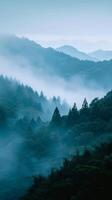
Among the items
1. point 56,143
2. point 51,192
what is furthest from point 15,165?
point 51,192

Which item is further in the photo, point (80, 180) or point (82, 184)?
point (80, 180)

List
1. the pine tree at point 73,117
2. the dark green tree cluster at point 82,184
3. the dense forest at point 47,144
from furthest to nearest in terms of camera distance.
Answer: the pine tree at point 73,117
the dense forest at point 47,144
the dark green tree cluster at point 82,184

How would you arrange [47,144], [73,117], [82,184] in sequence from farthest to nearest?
1. [73,117]
2. [47,144]
3. [82,184]

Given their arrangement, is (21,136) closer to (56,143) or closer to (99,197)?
(56,143)

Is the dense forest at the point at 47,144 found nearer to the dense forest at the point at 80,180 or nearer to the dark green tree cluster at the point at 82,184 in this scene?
the dense forest at the point at 80,180

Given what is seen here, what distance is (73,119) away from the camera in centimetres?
10944

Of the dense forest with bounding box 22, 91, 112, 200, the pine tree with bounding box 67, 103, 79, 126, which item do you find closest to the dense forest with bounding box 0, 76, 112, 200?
the pine tree with bounding box 67, 103, 79, 126

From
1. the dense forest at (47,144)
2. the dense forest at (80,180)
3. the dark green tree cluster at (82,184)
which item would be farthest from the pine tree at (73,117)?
the dark green tree cluster at (82,184)

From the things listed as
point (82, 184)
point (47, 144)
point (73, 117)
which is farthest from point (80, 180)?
point (73, 117)

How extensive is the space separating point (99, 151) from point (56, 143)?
45852mm

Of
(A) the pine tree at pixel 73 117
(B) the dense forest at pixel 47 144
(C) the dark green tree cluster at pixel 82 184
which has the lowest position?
(C) the dark green tree cluster at pixel 82 184

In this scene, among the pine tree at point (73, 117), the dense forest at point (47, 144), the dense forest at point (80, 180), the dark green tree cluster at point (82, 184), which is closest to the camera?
the dark green tree cluster at point (82, 184)

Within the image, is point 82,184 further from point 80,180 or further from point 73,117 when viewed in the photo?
point 73,117

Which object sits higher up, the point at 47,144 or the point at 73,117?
the point at 73,117
